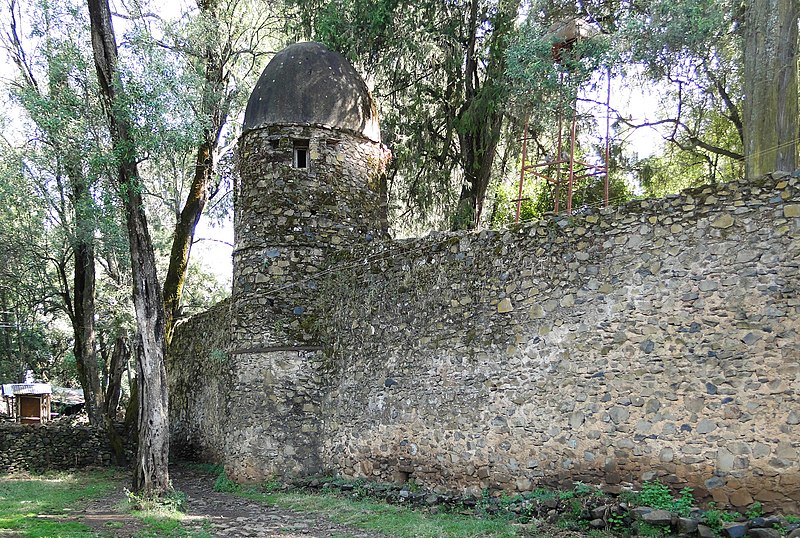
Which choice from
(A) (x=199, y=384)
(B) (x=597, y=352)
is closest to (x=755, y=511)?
(B) (x=597, y=352)

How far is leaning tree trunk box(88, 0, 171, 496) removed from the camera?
471 inches

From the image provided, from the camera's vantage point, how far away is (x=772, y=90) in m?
10.4

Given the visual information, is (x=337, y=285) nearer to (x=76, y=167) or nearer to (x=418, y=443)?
(x=418, y=443)

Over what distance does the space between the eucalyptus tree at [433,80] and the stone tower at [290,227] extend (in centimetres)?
175

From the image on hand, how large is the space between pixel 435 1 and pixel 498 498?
10841 mm

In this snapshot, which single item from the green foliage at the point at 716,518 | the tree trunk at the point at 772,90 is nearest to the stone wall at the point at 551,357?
the green foliage at the point at 716,518

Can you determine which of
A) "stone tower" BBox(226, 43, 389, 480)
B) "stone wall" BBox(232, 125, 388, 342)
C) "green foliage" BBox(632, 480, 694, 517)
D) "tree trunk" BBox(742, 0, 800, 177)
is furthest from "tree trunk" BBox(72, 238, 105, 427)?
"tree trunk" BBox(742, 0, 800, 177)

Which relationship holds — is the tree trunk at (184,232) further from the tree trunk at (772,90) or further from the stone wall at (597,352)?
the tree trunk at (772,90)

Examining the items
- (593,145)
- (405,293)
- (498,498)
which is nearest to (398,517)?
(498,498)

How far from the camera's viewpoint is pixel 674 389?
826 cm

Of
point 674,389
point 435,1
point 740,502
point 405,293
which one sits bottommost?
point 740,502

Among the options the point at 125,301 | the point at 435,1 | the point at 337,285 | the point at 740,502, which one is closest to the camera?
the point at 740,502

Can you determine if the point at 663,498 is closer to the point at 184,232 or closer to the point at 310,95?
the point at 310,95

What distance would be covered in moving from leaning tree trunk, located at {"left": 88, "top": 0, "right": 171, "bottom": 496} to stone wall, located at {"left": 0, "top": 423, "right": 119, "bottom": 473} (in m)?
6.07
